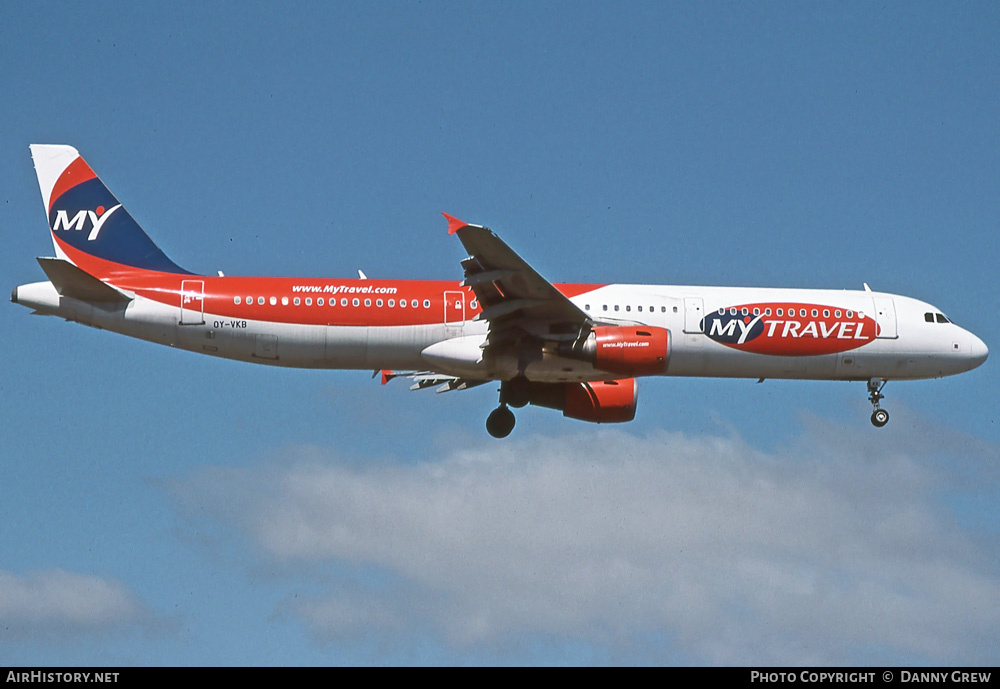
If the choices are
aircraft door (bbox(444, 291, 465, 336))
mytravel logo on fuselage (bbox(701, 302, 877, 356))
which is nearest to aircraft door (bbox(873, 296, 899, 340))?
mytravel logo on fuselage (bbox(701, 302, 877, 356))

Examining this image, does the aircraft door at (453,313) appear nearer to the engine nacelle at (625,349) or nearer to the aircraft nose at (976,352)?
the engine nacelle at (625,349)

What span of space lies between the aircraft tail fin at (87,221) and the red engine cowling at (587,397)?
9.85 m

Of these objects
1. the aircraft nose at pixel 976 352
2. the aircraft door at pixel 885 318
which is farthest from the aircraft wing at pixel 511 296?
the aircraft nose at pixel 976 352

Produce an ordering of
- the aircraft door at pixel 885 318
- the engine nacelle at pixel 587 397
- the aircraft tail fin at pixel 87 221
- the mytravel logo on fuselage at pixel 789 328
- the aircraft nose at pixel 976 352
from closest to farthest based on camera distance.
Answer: the aircraft tail fin at pixel 87 221, the mytravel logo on fuselage at pixel 789 328, the aircraft door at pixel 885 318, the engine nacelle at pixel 587 397, the aircraft nose at pixel 976 352

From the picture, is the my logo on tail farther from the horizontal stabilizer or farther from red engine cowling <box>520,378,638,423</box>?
red engine cowling <box>520,378,638,423</box>

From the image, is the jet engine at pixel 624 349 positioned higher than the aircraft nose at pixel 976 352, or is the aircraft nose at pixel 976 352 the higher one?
the aircraft nose at pixel 976 352

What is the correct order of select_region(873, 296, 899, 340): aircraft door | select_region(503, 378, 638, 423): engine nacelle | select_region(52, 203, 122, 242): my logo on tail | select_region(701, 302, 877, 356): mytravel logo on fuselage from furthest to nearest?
select_region(503, 378, 638, 423): engine nacelle → select_region(873, 296, 899, 340): aircraft door → select_region(52, 203, 122, 242): my logo on tail → select_region(701, 302, 877, 356): mytravel logo on fuselage

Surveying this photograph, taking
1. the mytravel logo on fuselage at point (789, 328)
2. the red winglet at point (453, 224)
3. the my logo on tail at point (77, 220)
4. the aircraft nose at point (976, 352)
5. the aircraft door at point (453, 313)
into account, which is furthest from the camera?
the aircraft nose at point (976, 352)

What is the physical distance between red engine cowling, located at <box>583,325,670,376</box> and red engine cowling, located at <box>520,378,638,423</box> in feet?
12.0

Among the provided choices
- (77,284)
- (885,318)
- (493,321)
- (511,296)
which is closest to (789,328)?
(885,318)


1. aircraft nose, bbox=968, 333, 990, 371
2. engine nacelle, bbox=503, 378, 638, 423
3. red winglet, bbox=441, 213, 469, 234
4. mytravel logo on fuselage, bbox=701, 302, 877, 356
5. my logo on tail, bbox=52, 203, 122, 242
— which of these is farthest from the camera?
aircraft nose, bbox=968, 333, 990, 371

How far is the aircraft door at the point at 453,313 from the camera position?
32.1m

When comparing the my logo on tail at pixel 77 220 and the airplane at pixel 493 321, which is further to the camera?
the my logo on tail at pixel 77 220

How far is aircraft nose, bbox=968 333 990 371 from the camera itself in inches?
1396
